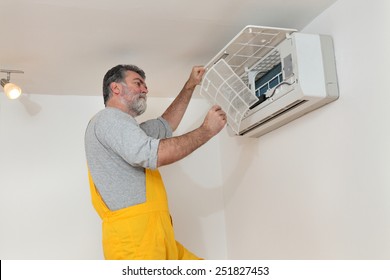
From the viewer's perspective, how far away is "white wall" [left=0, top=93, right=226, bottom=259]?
88.0 inches

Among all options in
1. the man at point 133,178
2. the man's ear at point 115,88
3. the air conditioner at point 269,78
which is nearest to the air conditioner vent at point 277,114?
the air conditioner at point 269,78

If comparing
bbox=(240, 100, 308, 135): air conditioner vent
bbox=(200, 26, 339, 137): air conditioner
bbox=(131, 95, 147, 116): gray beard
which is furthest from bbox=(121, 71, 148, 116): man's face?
bbox=(240, 100, 308, 135): air conditioner vent

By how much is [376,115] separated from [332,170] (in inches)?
11.1

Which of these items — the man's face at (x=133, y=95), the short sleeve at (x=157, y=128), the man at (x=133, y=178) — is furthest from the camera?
the short sleeve at (x=157, y=128)

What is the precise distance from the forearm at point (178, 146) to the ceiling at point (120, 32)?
46 centimetres

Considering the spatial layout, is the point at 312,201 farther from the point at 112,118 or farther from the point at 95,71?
the point at 95,71

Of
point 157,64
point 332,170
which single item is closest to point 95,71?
point 157,64

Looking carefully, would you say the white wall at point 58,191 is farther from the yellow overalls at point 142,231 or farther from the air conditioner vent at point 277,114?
the yellow overalls at point 142,231

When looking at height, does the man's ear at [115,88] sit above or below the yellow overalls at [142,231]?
above

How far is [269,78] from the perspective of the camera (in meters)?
1.93

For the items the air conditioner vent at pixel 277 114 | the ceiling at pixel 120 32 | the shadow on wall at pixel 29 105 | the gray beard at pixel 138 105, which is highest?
the ceiling at pixel 120 32

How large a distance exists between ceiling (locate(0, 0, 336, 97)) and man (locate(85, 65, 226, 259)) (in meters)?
0.36

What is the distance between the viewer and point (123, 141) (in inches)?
60.5

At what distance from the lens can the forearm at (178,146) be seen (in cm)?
151
